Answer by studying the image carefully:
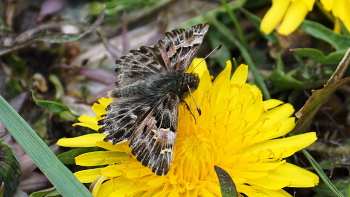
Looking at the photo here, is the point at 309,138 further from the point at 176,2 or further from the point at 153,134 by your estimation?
the point at 176,2

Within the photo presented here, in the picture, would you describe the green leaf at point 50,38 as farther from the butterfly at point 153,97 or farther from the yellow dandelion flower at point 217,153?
the yellow dandelion flower at point 217,153

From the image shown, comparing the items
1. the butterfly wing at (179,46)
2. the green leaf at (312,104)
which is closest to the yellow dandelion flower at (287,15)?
the green leaf at (312,104)

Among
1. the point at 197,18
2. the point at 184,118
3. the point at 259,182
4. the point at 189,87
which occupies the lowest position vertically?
Result: the point at 259,182

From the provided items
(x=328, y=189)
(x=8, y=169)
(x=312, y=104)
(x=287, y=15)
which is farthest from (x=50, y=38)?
(x=328, y=189)

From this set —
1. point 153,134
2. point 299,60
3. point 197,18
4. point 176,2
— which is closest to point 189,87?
point 153,134

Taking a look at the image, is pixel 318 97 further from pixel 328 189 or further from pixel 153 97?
pixel 153 97

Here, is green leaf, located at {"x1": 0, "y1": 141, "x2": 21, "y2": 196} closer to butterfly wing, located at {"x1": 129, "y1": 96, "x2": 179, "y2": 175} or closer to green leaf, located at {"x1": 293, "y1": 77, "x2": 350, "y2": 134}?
butterfly wing, located at {"x1": 129, "y1": 96, "x2": 179, "y2": 175}
